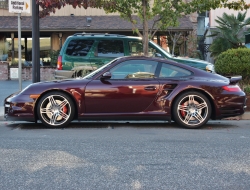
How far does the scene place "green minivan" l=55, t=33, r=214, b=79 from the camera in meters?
12.1

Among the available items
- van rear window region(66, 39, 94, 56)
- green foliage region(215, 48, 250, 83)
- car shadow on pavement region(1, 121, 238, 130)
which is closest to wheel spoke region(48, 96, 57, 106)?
car shadow on pavement region(1, 121, 238, 130)

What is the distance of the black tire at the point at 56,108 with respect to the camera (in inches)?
298

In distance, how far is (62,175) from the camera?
15.1 feet

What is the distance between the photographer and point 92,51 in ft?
40.3

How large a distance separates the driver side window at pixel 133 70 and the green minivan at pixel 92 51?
4.22 meters

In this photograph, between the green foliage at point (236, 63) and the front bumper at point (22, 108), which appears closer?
the front bumper at point (22, 108)

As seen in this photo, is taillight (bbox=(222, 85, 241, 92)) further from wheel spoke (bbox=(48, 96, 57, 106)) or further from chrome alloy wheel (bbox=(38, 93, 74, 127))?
wheel spoke (bbox=(48, 96, 57, 106))

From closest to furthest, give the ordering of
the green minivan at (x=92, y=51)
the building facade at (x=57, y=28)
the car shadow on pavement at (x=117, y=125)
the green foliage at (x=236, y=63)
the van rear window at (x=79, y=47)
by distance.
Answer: the car shadow on pavement at (x=117, y=125) < the green foliage at (x=236, y=63) < the green minivan at (x=92, y=51) < the van rear window at (x=79, y=47) < the building facade at (x=57, y=28)

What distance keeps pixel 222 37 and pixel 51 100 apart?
16208 mm

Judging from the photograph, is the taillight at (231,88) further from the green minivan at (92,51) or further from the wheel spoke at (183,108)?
the green minivan at (92,51)

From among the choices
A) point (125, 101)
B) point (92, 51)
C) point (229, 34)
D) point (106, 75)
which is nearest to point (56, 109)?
point (106, 75)

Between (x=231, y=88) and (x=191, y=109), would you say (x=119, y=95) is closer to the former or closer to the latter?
(x=191, y=109)

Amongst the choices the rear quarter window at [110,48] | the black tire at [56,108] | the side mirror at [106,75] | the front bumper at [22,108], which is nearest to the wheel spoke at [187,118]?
the side mirror at [106,75]

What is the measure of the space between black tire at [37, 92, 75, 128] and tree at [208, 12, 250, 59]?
15563 millimetres
